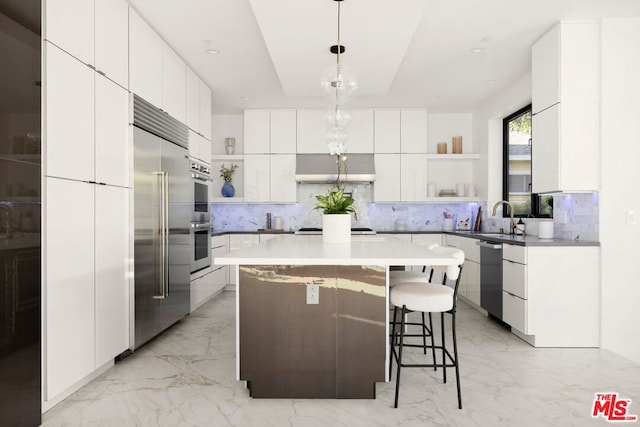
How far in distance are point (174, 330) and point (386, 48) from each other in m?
3.29

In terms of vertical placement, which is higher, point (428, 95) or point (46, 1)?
point (428, 95)

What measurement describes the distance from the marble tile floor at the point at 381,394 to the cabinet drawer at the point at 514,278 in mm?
474

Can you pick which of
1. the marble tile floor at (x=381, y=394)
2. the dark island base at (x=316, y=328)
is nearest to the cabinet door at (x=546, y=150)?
the marble tile floor at (x=381, y=394)

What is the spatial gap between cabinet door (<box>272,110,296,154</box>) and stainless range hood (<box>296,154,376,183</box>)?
0.70 feet

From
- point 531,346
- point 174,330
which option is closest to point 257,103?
point 174,330

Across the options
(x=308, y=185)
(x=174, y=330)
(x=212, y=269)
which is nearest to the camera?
(x=174, y=330)

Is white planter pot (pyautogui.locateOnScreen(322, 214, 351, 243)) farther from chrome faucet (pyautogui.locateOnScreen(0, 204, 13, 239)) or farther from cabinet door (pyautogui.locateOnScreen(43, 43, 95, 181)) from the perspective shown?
chrome faucet (pyautogui.locateOnScreen(0, 204, 13, 239))

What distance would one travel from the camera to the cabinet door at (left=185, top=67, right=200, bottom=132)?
443 centimetres

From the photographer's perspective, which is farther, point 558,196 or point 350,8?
point 558,196

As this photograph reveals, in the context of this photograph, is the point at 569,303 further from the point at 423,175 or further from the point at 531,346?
the point at 423,175

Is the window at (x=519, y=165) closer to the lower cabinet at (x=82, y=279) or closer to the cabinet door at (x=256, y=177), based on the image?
the cabinet door at (x=256, y=177)

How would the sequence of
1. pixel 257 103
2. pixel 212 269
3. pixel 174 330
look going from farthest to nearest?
1. pixel 257 103
2. pixel 212 269
3. pixel 174 330

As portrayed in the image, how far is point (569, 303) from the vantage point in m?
3.50

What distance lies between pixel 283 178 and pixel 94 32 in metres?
3.65
